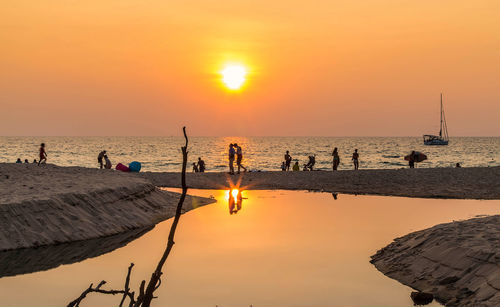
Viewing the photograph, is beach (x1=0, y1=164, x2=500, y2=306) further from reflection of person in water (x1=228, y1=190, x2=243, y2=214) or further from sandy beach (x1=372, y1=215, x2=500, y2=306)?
reflection of person in water (x1=228, y1=190, x2=243, y2=214)

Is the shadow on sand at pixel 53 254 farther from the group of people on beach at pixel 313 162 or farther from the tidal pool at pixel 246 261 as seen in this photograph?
the group of people on beach at pixel 313 162

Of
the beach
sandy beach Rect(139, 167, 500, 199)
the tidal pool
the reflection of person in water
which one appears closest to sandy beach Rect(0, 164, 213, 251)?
the beach

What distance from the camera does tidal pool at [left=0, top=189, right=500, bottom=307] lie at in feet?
43.2

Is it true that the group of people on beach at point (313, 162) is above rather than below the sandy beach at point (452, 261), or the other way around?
above

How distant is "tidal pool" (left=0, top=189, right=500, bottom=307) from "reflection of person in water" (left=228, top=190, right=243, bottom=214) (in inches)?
31.4

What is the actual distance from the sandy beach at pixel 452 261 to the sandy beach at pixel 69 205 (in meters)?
11.5

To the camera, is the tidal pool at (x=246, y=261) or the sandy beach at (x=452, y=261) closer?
the tidal pool at (x=246, y=261)

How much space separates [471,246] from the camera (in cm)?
1578

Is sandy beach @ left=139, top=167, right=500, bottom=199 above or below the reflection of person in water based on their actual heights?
above

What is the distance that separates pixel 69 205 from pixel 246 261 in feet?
32.9

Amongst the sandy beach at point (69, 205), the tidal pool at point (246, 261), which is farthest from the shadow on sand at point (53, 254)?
the sandy beach at point (69, 205)

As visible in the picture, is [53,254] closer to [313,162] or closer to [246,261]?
[246,261]

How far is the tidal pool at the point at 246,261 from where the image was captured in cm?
1318

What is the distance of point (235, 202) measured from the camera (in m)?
31.9
